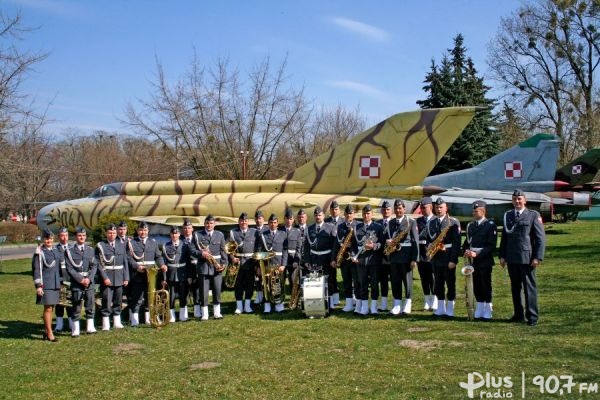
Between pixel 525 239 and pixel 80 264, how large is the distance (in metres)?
7.05

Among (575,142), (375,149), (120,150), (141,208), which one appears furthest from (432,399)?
(120,150)

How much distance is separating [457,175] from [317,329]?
52.7 ft

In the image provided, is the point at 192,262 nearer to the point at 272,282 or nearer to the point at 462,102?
the point at 272,282

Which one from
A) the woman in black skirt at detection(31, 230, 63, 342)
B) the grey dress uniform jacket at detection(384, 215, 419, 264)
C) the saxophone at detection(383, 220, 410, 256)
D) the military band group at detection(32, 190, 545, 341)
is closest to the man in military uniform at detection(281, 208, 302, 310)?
the military band group at detection(32, 190, 545, 341)

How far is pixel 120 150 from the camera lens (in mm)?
59344

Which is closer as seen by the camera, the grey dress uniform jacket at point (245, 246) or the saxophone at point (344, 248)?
the saxophone at point (344, 248)

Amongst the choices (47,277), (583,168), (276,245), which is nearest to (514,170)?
(583,168)

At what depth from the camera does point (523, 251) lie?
8375mm

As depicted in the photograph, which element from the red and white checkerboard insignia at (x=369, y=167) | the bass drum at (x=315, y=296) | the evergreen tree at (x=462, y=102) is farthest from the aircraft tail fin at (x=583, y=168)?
the bass drum at (x=315, y=296)

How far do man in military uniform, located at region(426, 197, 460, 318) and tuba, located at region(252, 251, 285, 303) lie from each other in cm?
286

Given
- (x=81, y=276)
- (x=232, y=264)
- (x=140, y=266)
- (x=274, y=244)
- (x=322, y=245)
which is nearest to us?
(x=81, y=276)

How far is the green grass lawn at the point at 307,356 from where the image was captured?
5.95 m

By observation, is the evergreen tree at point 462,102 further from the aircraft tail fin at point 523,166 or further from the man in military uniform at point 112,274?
the man in military uniform at point 112,274

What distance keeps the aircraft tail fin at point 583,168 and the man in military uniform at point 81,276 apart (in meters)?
25.0
